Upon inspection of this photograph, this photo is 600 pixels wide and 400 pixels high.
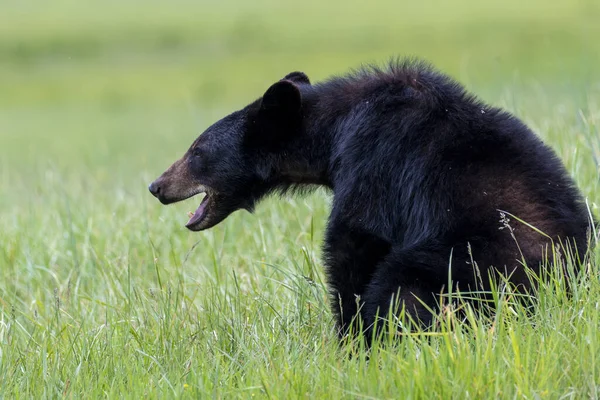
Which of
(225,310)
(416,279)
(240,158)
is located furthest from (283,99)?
(416,279)

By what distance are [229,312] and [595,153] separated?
79.4 inches

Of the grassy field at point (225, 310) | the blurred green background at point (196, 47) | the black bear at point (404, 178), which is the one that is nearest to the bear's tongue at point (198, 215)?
the black bear at point (404, 178)

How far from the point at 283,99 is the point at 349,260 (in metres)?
0.90

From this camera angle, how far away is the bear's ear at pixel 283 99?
4.42m

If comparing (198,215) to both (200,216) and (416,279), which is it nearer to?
(200,216)

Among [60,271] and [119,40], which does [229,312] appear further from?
[119,40]

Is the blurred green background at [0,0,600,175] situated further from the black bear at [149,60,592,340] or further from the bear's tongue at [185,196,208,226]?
the black bear at [149,60,592,340]

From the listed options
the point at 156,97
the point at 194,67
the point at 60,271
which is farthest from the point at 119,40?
the point at 60,271

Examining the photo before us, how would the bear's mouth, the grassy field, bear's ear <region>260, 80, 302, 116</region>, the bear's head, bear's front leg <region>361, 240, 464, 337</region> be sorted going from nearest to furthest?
the grassy field → bear's front leg <region>361, 240, 464, 337</region> → bear's ear <region>260, 80, 302, 116</region> → the bear's head → the bear's mouth

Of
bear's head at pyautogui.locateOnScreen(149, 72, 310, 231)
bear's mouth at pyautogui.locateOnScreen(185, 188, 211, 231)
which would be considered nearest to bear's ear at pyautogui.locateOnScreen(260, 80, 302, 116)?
bear's head at pyautogui.locateOnScreen(149, 72, 310, 231)

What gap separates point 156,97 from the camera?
24969 mm

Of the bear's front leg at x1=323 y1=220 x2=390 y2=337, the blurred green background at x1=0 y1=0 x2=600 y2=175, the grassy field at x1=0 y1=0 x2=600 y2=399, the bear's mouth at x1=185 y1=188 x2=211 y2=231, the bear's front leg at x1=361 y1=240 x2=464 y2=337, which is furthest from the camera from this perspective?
the blurred green background at x1=0 y1=0 x2=600 y2=175

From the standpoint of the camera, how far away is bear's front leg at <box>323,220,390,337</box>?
405 centimetres

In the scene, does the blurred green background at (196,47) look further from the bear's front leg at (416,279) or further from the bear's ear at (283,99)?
the bear's front leg at (416,279)
